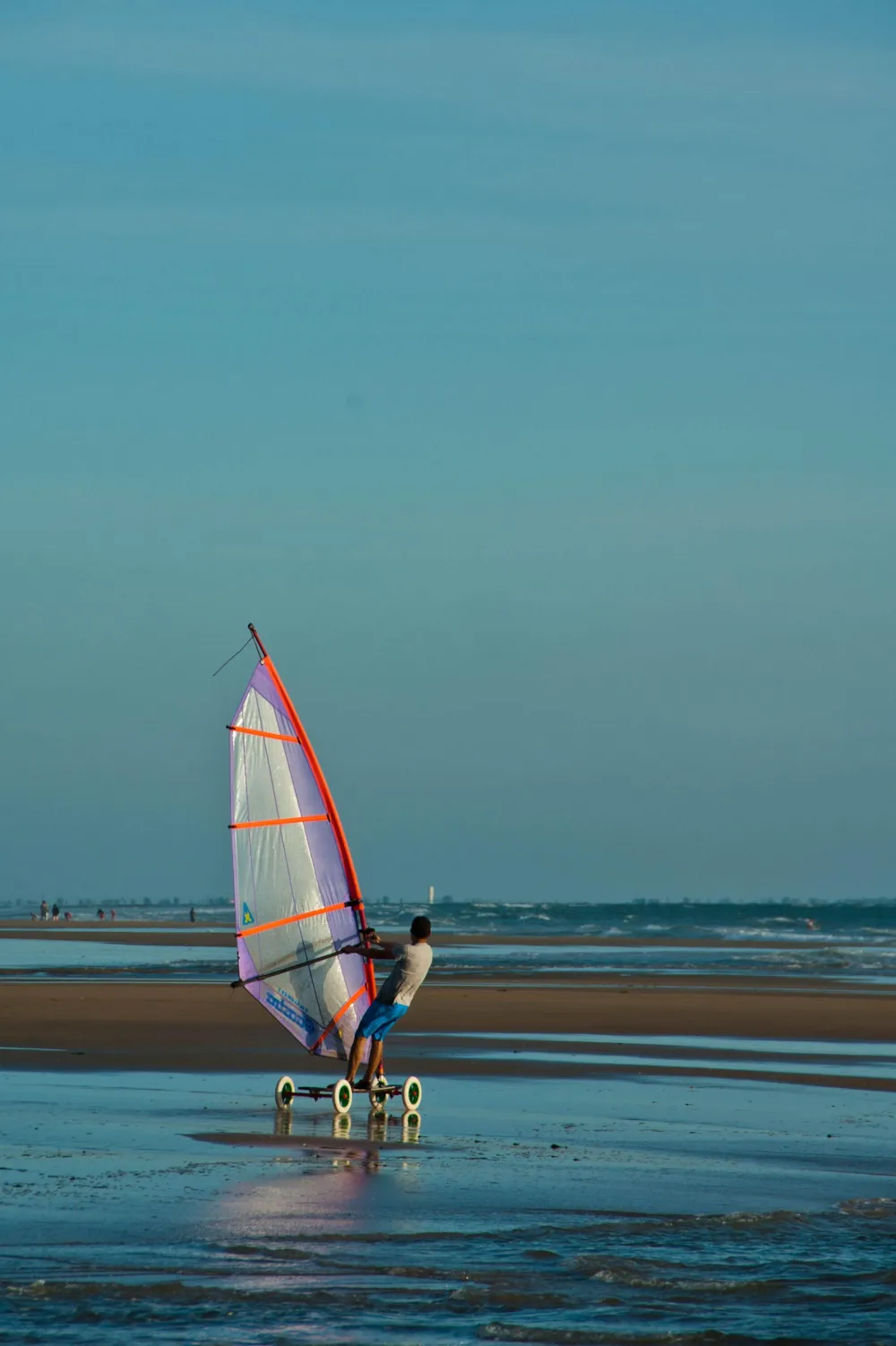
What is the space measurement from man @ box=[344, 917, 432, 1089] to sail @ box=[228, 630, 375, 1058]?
142cm

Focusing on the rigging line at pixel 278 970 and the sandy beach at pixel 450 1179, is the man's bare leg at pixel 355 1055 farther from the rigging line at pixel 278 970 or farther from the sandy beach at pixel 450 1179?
the rigging line at pixel 278 970

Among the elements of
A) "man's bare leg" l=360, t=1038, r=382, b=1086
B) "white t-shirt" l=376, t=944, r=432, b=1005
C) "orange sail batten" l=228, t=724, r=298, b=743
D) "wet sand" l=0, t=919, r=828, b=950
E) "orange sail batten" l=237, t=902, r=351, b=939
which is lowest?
"man's bare leg" l=360, t=1038, r=382, b=1086

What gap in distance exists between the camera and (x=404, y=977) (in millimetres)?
13359

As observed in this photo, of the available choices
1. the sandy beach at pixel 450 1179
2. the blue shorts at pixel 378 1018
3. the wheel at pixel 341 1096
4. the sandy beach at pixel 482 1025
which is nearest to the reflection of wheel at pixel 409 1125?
the sandy beach at pixel 450 1179

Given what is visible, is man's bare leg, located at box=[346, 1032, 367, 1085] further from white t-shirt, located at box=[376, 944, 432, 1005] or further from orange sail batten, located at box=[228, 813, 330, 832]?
orange sail batten, located at box=[228, 813, 330, 832]

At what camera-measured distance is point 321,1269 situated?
8016 millimetres

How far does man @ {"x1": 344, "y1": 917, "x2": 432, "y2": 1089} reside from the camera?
1336 centimetres

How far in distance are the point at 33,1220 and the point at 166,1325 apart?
2.13m

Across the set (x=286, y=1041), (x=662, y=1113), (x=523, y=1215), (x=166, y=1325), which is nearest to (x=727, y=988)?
(x=286, y=1041)

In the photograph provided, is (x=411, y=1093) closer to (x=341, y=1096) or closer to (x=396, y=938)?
(x=341, y=1096)

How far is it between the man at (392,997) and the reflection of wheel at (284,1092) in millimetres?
483

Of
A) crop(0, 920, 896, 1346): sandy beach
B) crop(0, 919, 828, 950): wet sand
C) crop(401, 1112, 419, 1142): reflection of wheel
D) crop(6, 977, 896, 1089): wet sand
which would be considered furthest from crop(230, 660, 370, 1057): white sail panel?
crop(0, 919, 828, 950): wet sand

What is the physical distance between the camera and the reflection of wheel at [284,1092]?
1359 centimetres

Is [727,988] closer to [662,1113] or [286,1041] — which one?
[286,1041]
